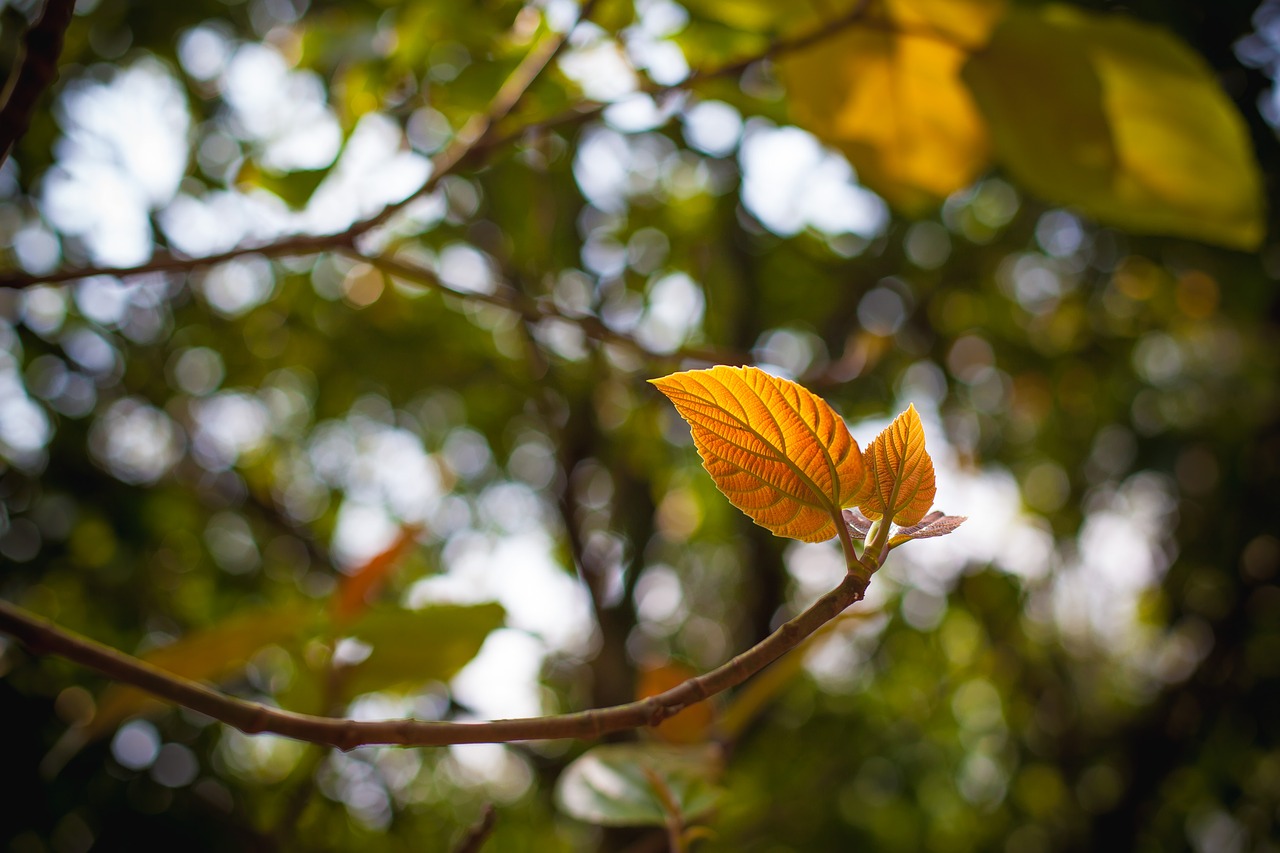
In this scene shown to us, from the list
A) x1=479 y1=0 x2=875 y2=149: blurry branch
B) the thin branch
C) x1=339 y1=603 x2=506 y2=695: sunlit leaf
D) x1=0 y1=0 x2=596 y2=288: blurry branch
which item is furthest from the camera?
x1=339 y1=603 x2=506 y2=695: sunlit leaf

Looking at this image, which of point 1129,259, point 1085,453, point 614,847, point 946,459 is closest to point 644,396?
point 614,847

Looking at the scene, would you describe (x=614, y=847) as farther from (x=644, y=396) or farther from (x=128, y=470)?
(x=128, y=470)

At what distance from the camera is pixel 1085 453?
6.67 feet

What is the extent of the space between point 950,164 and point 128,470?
1.50 metres

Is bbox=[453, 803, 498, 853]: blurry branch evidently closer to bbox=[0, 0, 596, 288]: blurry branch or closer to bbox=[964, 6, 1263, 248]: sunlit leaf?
bbox=[0, 0, 596, 288]: blurry branch

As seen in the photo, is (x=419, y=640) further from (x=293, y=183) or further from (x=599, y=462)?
(x=599, y=462)

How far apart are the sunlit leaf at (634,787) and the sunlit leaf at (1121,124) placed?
1.66ft

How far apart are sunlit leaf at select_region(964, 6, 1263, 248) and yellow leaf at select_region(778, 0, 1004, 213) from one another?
0.04 m

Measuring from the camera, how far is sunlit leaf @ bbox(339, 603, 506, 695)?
0.62m

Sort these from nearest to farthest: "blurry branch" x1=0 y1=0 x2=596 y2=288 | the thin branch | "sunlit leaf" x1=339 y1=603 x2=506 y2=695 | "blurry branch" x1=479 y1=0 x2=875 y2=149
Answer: the thin branch
"blurry branch" x1=0 y1=0 x2=596 y2=288
"blurry branch" x1=479 y1=0 x2=875 y2=149
"sunlit leaf" x1=339 y1=603 x2=506 y2=695

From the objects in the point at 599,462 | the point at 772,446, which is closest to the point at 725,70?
the point at 772,446

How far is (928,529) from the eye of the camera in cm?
31

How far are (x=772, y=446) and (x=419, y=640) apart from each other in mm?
407

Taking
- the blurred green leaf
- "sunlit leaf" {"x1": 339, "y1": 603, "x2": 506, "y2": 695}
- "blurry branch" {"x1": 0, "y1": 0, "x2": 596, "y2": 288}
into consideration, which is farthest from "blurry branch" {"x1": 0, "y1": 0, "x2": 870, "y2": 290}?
"sunlit leaf" {"x1": 339, "y1": 603, "x2": 506, "y2": 695}
